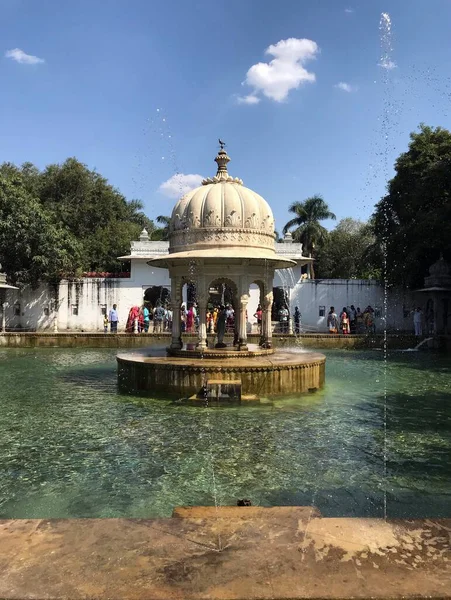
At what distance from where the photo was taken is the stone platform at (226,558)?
7.27ft

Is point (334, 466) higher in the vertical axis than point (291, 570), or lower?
lower

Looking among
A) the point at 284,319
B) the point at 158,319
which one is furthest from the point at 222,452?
the point at 284,319

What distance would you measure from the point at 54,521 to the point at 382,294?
25.9 meters

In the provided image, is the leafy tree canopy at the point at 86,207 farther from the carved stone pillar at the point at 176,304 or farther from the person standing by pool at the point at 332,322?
the carved stone pillar at the point at 176,304

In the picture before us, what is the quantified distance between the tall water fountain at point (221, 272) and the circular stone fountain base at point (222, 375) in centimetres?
2

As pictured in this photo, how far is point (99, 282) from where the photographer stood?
27.4m

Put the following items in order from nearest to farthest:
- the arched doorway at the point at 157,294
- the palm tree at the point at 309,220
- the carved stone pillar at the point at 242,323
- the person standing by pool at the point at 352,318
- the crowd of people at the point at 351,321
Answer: the carved stone pillar at the point at 242,323, the crowd of people at the point at 351,321, the person standing by pool at the point at 352,318, the arched doorway at the point at 157,294, the palm tree at the point at 309,220

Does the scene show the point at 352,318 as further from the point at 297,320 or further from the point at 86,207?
the point at 86,207

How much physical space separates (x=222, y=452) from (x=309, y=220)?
1375 inches

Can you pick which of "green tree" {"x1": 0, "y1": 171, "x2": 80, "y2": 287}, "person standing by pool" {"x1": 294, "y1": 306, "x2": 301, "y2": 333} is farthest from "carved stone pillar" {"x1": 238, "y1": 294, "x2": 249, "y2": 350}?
"green tree" {"x1": 0, "y1": 171, "x2": 80, "y2": 287}

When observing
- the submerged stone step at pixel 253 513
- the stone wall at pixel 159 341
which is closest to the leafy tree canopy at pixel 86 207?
the stone wall at pixel 159 341

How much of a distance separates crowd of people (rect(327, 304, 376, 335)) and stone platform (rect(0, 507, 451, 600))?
21.8 m

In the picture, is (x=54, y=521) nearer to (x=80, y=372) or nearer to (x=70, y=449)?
(x=70, y=449)

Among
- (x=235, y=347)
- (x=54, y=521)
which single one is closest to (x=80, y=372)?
(x=235, y=347)
